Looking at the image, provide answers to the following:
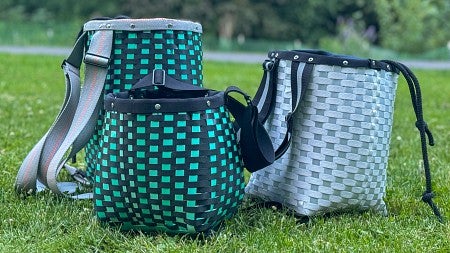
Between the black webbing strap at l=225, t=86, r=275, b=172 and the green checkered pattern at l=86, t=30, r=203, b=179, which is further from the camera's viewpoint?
the green checkered pattern at l=86, t=30, r=203, b=179

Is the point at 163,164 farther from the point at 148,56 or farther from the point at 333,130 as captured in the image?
the point at 333,130

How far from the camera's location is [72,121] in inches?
96.3

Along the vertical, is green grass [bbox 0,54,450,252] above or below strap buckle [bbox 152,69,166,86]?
below

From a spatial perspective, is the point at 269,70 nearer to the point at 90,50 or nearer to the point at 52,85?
the point at 90,50

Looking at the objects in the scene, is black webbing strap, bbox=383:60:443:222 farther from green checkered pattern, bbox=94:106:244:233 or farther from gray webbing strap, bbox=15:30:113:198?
gray webbing strap, bbox=15:30:113:198

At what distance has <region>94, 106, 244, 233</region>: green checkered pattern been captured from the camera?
194 cm

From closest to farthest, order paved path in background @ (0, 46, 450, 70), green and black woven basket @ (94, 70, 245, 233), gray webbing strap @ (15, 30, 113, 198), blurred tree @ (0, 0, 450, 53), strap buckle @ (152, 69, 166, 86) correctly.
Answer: green and black woven basket @ (94, 70, 245, 233) → strap buckle @ (152, 69, 166, 86) → gray webbing strap @ (15, 30, 113, 198) → paved path in background @ (0, 46, 450, 70) → blurred tree @ (0, 0, 450, 53)

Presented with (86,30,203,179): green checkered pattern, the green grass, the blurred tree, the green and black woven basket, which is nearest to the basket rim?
(86,30,203,179): green checkered pattern

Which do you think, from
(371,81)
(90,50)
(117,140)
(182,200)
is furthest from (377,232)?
(90,50)

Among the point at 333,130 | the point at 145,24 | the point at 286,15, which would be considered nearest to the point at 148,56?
the point at 145,24

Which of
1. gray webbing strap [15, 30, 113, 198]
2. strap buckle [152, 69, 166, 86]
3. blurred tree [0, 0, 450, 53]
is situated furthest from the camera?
blurred tree [0, 0, 450, 53]

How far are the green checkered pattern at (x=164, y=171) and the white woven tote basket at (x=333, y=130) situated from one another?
321mm

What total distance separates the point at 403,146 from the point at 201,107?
2.06m

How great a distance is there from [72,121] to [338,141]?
0.99m
